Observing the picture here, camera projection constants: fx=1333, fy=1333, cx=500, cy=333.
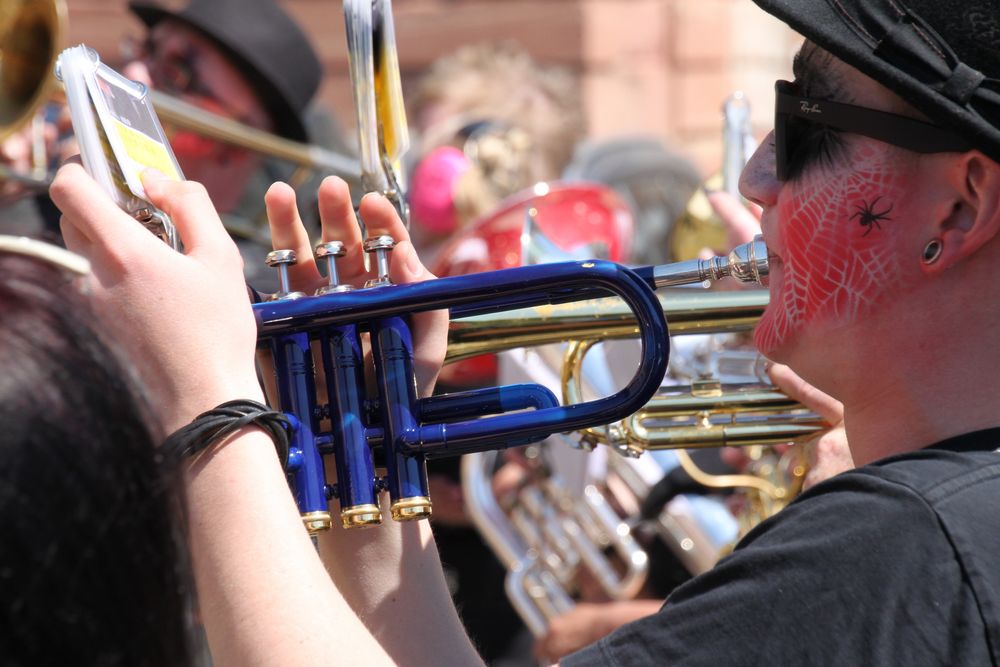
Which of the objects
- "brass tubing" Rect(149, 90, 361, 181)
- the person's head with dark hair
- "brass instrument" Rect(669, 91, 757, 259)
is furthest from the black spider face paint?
the person's head with dark hair

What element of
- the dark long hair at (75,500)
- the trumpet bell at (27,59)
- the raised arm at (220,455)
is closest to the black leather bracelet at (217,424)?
the raised arm at (220,455)

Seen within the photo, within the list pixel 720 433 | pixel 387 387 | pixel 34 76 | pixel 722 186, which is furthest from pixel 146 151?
pixel 34 76

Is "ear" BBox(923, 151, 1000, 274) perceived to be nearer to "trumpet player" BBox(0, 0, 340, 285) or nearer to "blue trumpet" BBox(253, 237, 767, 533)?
"blue trumpet" BBox(253, 237, 767, 533)

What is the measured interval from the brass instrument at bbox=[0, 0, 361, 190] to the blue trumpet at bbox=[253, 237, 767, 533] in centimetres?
124

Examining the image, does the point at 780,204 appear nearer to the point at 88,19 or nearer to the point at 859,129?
the point at 859,129

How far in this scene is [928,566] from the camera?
4.12 ft

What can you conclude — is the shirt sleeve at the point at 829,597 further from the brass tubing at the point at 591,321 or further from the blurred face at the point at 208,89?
the blurred face at the point at 208,89

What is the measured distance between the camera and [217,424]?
134cm

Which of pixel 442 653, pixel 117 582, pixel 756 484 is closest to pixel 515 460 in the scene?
pixel 756 484

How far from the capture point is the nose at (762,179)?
64.6 inches

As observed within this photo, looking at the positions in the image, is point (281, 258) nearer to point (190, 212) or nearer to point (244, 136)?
point (190, 212)

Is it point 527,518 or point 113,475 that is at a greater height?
point 113,475

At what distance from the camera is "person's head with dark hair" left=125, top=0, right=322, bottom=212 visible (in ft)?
14.2

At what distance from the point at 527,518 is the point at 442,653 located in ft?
8.35
